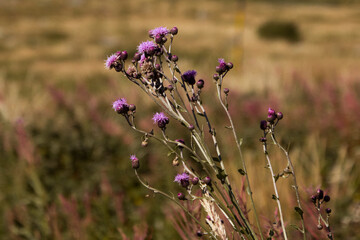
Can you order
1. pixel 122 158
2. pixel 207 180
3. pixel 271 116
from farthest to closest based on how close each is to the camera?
pixel 122 158 < pixel 271 116 < pixel 207 180

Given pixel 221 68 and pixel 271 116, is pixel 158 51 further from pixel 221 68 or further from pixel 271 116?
pixel 271 116

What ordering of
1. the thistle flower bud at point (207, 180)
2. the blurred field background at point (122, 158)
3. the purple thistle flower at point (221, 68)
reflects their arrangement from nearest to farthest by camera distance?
the thistle flower bud at point (207, 180)
the purple thistle flower at point (221, 68)
the blurred field background at point (122, 158)

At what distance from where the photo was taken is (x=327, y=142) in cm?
471

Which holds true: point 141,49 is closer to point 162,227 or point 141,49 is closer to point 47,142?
point 162,227

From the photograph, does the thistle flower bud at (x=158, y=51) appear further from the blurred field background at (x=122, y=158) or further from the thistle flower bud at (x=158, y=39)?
the blurred field background at (x=122, y=158)

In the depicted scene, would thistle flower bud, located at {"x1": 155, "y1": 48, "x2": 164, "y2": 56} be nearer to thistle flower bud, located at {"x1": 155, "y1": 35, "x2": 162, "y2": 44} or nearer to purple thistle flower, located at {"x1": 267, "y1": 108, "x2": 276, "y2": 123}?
thistle flower bud, located at {"x1": 155, "y1": 35, "x2": 162, "y2": 44}

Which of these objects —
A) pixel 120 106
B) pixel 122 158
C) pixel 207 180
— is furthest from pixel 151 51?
pixel 122 158

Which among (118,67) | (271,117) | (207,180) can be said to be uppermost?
(118,67)

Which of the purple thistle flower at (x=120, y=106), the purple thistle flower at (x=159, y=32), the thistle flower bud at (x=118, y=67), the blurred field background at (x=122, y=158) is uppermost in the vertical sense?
the blurred field background at (x=122, y=158)

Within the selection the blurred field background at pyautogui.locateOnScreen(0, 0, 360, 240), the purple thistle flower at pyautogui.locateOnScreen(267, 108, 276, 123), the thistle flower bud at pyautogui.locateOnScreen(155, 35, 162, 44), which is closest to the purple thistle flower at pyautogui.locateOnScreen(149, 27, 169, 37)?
the thistle flower bud at pyautogui.locateOnScreen(155, 35, 162, 44)

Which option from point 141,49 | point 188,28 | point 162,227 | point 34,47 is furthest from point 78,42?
point 141,49

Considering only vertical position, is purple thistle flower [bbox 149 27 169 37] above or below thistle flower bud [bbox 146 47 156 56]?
above

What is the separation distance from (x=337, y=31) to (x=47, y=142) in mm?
37476

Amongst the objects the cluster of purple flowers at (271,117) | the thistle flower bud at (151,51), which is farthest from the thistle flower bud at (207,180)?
the thistle flower bud at (151,51)
